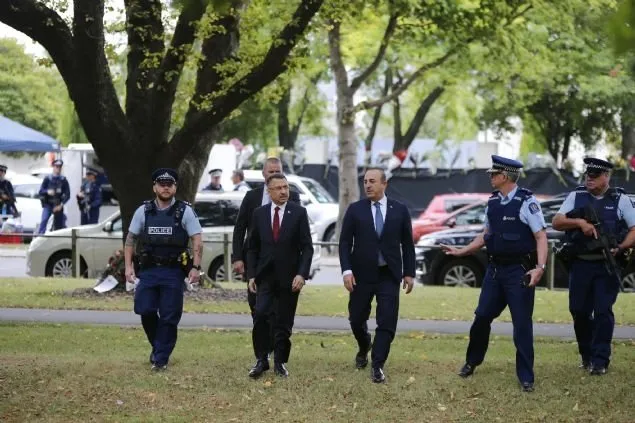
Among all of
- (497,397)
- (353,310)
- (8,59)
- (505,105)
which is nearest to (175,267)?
(353,310)

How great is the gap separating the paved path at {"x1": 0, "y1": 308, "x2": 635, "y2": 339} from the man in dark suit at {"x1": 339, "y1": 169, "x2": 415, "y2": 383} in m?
4.36

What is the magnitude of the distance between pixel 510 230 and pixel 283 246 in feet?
6.18

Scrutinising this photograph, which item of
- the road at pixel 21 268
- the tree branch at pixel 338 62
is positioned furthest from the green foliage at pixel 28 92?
the road at pixel 21 268

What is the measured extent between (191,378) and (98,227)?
41.2 ft

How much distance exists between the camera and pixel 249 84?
17297 mm

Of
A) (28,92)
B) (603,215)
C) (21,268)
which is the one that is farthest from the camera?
(28,92)

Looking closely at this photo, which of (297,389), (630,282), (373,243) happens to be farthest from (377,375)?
(630,282)

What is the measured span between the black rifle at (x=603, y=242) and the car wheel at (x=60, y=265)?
45.7 ft

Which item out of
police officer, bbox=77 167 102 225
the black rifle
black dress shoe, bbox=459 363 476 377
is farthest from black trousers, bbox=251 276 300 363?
police officer, bbox=77 167 102 225

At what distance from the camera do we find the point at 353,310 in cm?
1120

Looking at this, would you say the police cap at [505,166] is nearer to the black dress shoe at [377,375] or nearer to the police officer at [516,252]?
the police officer at [516,252]

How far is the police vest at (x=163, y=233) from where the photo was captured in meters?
11.3

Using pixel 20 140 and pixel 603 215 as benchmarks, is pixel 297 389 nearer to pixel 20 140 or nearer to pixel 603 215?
pixel 603 215

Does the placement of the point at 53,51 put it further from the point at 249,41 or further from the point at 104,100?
the point at 249,41
